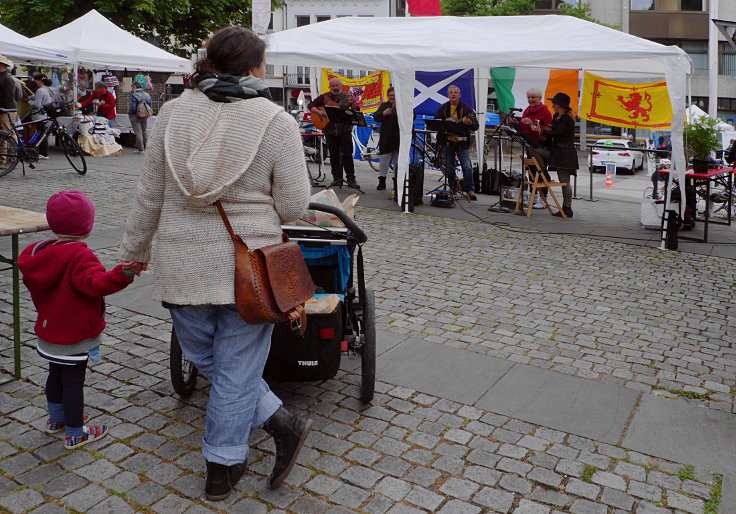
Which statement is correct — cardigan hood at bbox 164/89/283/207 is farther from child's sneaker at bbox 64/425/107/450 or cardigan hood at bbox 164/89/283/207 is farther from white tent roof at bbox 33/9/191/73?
white tent roof at bbox 33/9/191/73

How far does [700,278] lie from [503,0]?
37431 millimetres

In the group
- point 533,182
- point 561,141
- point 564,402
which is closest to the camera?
point 564,402

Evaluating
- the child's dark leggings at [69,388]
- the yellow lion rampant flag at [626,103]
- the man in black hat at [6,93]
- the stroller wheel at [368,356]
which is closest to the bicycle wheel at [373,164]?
the yellow lion rampant flag at [626,103]

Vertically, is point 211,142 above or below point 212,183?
above

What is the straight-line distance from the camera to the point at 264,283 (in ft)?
9.85

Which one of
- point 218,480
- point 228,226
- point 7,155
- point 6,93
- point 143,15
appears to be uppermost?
point 143,15

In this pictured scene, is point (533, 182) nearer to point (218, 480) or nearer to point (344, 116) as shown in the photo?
point (344, 116)

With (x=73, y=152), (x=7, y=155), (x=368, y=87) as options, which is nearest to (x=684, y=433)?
(x=368, y=87)

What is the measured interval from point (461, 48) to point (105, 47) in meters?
11.3

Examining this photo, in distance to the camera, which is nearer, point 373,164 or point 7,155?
point 7,155

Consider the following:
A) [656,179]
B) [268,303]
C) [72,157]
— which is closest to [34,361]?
[268,303]

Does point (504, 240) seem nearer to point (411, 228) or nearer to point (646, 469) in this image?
point (411, 228)

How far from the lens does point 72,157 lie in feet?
47.2

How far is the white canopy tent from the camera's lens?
932 cm
